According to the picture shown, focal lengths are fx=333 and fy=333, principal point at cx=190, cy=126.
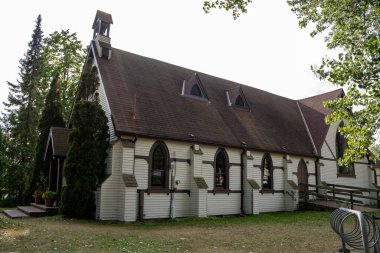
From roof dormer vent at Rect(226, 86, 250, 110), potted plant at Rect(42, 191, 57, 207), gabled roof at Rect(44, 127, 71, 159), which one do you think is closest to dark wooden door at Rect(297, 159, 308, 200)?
roof dormer vent at Rect(226, 86, 250, 110)

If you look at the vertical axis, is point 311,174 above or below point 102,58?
below

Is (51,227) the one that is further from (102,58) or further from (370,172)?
(370,172)

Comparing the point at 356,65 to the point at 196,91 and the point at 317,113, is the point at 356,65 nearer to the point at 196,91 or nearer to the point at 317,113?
the point at 196,91

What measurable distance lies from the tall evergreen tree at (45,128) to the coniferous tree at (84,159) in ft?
21.5

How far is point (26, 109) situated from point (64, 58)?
6.28 m

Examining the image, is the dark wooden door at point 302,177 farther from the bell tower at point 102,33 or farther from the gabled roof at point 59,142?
the gabled roof at point 59,142

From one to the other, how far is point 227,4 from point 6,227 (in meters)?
11.2

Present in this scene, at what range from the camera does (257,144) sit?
70.9 ft

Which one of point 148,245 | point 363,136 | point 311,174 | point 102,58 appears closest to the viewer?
point 148,245

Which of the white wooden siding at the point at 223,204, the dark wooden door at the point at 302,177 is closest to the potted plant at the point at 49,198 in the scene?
the white wooden siding at the point at 223,204

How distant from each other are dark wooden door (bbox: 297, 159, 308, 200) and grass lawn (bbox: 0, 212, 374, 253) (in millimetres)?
9200

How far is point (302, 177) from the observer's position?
2481cm

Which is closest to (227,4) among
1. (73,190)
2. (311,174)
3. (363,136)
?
(363,136)

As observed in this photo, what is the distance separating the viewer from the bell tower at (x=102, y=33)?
766 inches
